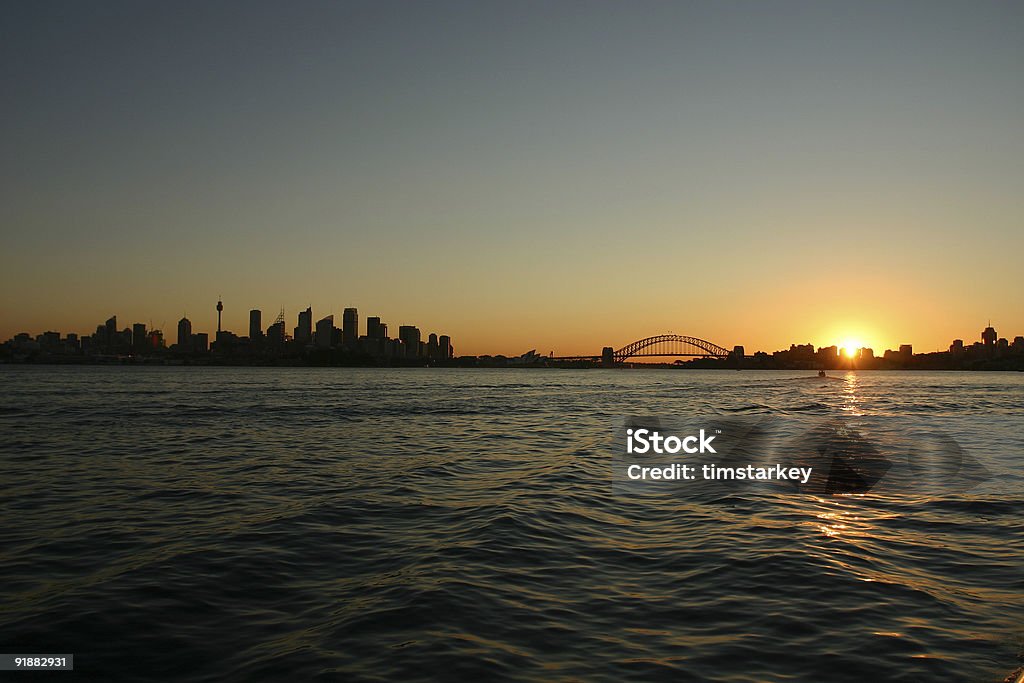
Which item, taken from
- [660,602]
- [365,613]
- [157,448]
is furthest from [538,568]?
[157,448]

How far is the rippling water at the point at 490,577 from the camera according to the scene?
6.97 m

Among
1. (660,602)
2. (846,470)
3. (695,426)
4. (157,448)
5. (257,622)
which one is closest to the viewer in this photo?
(257,622)

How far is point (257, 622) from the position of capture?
7969 millimetres

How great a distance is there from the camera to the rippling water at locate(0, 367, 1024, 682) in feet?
22.9

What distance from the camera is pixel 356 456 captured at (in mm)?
23719

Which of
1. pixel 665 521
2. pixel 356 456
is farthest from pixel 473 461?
pixel 665 521

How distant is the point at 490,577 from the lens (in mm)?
9672

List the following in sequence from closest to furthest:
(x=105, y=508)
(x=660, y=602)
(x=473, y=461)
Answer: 1. (x=660, y=602)
2. (x=105, y=508)
3. (x=473, y=461)

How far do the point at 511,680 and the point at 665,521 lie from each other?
24.2ft

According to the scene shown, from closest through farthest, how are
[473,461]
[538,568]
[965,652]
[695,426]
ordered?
[965,652]
[538,568]
[473,461]
[695,426]

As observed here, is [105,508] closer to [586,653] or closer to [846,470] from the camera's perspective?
[586,653]

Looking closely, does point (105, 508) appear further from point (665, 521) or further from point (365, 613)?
point (665, 521)

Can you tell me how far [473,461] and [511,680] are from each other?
16158 mm

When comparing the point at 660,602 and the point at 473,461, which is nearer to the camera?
the point at 660,602
